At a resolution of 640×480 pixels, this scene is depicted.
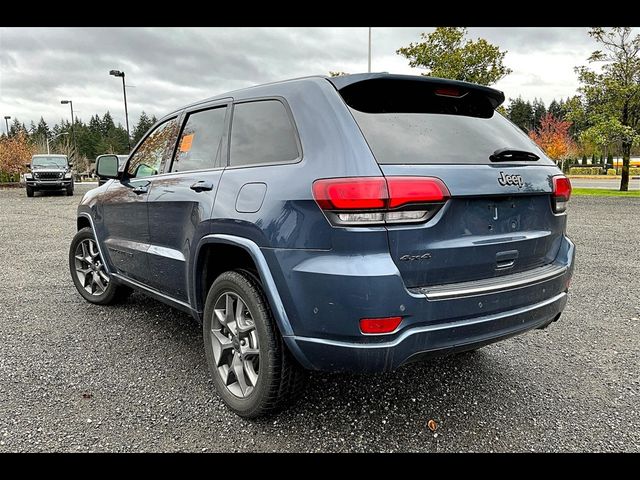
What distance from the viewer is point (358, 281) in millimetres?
1972

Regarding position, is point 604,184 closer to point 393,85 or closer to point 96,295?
point 96,295

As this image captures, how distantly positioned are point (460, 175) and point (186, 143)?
2025mm

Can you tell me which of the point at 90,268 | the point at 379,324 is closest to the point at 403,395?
the point at 379,324

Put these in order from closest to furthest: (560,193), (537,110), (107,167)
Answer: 1. (560,193)
2. (107,167)
3. (537,110)

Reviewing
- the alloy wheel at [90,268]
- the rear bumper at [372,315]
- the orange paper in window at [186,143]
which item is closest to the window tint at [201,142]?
the orange paper in window at [186,143]

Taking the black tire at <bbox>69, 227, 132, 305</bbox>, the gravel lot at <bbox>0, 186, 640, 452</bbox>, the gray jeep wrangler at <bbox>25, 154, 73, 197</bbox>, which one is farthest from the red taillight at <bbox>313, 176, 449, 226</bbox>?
the gray jeep wrangler at <bbox>25, 154, 73, 197</bbox>

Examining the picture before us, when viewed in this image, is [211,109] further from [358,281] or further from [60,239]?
[60,239]

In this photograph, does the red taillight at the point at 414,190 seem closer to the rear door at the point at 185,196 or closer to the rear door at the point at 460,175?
the rear door at the point at 460,175

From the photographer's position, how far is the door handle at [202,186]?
2.76m

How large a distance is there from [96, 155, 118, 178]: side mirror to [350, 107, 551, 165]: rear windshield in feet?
8.33

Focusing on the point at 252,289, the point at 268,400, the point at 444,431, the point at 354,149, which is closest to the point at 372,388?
the point at 444,431

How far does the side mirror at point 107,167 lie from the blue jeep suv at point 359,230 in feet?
3.84

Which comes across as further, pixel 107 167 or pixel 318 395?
pixel 107 167

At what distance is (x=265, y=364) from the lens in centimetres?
232
